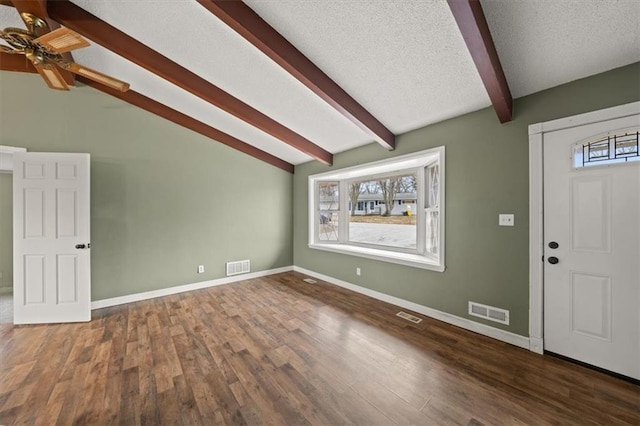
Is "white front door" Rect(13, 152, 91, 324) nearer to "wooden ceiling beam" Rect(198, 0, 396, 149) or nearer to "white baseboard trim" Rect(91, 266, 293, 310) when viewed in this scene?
"white baseboard trim" Rect(91, 266, 293, 310)

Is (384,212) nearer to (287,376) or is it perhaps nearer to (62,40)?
(287,376)

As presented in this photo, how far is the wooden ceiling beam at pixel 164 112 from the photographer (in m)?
2.92

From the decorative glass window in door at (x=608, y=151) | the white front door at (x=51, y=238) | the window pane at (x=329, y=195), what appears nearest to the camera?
the decorative glass window in door at (x=608, y=151)

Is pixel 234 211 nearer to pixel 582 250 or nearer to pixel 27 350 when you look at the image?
pixel 27 350

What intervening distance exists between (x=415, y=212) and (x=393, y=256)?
80cm

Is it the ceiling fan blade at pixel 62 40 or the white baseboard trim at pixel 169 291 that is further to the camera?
the white baseboard trim at pixel 169 291

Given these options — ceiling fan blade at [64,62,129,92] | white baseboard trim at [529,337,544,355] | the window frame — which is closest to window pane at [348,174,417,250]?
the window frame

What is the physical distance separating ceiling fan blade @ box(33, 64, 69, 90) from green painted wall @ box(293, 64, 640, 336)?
3770 millimetres

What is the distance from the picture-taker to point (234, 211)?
180 inches

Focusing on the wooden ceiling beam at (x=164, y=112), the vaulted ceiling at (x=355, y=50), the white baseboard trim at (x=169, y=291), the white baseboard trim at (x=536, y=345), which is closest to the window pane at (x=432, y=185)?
the vaulted ceiling at (x=355, y=50)

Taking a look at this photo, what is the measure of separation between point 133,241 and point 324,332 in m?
3.18

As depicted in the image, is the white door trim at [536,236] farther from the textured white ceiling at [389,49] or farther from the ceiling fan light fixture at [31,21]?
the ceiling fan light fixture at [31,21]

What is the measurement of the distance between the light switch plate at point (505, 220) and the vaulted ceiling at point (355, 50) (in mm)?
1003

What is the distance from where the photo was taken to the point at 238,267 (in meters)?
4.58
